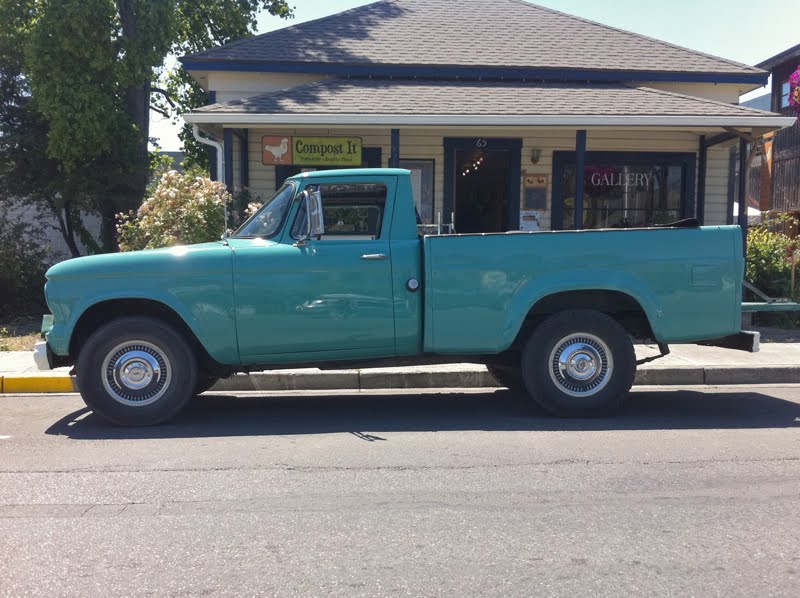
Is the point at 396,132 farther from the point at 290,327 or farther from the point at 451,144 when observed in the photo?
the point at 290,327

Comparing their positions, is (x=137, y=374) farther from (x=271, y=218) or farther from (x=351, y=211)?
(x=351, y=211)

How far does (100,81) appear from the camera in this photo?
14.2 meters

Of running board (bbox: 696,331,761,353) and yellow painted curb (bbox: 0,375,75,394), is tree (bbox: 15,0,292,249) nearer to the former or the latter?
yellow painted curb (bbox: 0,375,75,394)

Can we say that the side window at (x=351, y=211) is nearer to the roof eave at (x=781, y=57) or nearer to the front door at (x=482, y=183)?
the front door at (x=482, y=183)

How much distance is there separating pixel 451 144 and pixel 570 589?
10.6 metres

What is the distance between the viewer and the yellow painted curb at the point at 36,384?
7758 millimetres

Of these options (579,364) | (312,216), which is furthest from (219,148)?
(579,364)

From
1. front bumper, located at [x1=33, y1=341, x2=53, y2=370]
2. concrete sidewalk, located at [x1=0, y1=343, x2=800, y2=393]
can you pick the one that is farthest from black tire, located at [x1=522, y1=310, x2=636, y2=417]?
front bumper, located at [x1=33, y1=341, x2=53, y2=370]

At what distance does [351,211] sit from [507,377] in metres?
2.40

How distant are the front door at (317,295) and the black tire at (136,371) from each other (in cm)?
56

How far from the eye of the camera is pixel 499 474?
16.0 ft

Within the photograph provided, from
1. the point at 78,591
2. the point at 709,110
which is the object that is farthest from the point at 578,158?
the point at 78,591

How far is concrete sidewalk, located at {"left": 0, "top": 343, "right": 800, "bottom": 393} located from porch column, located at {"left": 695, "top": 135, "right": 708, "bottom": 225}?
19.3ft

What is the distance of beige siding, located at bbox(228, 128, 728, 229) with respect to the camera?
1301 cm
